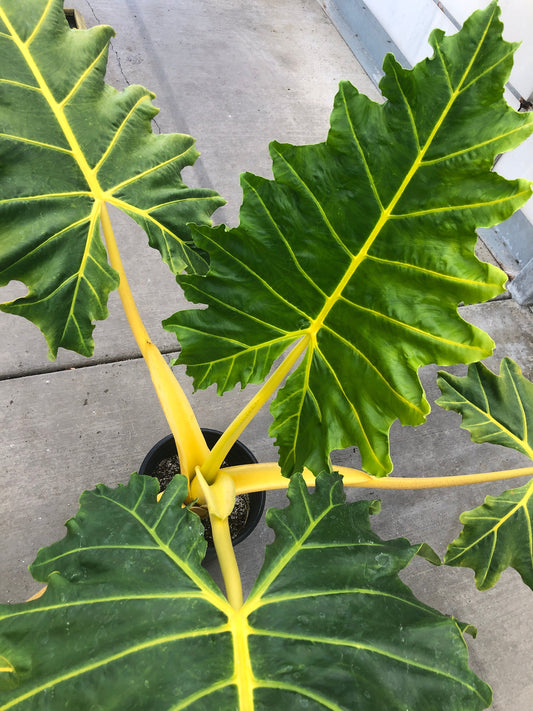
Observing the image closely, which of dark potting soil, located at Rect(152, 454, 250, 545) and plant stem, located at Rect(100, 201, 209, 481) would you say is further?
dark potting soil, located at Rect(152, 454, 250, 545)

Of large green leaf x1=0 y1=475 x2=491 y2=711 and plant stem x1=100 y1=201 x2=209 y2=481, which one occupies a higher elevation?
plant stem x1=100 y1=201 x2=209 y2=481

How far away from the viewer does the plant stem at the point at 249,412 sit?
0.85 meters

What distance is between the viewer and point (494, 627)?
4.46 ft

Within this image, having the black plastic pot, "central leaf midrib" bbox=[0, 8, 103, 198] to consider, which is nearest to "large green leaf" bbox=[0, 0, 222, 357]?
"central leaf midrib" bbox=[0, 8, 103, 198]

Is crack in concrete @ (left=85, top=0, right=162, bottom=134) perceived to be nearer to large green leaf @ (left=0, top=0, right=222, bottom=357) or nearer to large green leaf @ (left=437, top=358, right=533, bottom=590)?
large green leaf @ (left=0, top=0, right=222, bottom=357)

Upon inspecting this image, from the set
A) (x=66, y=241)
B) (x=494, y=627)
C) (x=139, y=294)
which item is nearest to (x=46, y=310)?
(x=66, y=241)

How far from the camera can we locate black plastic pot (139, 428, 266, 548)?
1111mm

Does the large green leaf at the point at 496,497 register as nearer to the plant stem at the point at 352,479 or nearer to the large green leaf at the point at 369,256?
the plant stem at the point at 352,479

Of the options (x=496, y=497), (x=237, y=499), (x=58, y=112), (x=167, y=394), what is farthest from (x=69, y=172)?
(x=496, y=497)

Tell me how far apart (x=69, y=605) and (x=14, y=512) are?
834 mm

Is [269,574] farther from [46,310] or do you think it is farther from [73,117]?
[73,117]

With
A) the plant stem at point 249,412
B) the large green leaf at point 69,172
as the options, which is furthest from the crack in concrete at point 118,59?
the plant stem at point 249,412

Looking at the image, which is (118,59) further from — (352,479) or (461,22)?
(352,479)

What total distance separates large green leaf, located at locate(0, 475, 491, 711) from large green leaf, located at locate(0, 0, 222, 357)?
0.35 m
